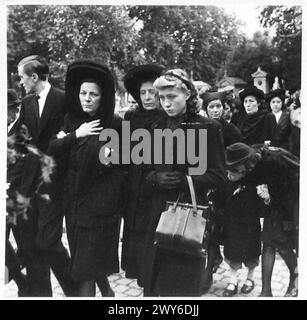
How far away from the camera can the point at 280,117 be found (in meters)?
3.75

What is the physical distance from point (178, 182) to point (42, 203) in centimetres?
117

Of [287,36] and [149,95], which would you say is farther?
[287,36]

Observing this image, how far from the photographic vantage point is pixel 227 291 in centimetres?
378

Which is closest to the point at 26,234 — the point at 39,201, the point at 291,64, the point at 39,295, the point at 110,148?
the point at 39,201

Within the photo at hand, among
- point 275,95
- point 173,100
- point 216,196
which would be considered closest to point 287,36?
point 275,95

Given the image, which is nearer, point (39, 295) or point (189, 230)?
point (189, 230)

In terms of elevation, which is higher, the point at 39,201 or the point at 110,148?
the point at 110,148

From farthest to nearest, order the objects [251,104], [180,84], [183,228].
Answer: [251,104] → [180,84] → [183,228]

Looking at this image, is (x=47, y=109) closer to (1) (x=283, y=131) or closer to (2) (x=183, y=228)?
(2) (x=183, y=228)

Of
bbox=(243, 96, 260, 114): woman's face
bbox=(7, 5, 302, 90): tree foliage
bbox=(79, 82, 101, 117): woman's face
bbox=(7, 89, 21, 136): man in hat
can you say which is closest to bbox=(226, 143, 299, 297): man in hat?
bbox=(243, 96, 260, 114): woman's face

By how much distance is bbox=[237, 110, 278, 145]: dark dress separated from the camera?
3697 millimetres

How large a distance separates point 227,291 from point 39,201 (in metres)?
1.79
